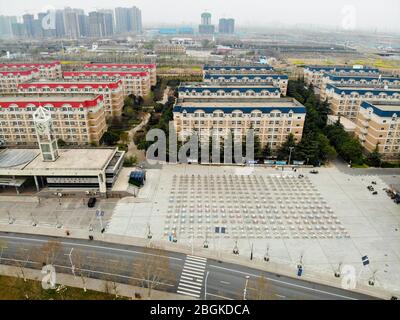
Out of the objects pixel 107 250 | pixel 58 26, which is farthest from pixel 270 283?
pixel 58 26

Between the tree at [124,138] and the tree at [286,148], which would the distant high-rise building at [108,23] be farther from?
the tree at [286,148]

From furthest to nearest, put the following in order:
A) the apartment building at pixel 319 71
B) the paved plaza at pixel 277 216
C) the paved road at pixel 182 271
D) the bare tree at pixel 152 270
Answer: the apartment building at pixel 319 71
the paved plaza at pixel 277 216
the bare tree at pixel 152 270
the paved road at pixel 182 271

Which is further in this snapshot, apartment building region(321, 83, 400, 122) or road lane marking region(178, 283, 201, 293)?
apartment building region(321, 83, 400, 122)

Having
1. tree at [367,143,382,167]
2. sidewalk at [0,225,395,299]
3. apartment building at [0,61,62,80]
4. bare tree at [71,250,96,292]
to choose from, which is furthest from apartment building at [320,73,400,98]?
apartment building at [0,61,62,80]

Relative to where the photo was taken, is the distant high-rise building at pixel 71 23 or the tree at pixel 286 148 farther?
the distant high-rise building at pixel 71 23

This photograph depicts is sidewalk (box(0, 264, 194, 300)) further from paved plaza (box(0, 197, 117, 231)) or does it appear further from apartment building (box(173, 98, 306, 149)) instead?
apartment building (box(173, 98, 306, 149))

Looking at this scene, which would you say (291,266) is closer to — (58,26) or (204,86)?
(204,86)

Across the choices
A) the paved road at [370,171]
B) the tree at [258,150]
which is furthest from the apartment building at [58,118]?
the paved road at [370,171]
